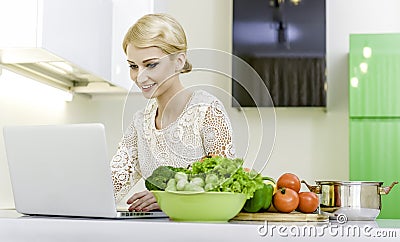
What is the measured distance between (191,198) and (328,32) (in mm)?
2735

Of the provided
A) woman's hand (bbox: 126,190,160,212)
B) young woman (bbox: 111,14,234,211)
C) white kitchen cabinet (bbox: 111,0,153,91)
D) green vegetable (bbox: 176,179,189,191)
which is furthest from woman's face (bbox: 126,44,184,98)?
white kitchen cabinet (bbox: 111,0,153,91)

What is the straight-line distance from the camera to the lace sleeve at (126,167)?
6.94ft

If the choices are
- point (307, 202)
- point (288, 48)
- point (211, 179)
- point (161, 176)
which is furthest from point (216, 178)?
point (288, 48)

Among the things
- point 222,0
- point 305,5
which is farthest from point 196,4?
point 305,5

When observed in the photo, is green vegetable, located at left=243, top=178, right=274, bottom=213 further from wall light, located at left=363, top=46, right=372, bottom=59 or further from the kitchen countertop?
wall light, located at left=363, top=46, right=372, bottom=59

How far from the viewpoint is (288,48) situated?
3.90 metres

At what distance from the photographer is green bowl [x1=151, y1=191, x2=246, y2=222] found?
148 cm

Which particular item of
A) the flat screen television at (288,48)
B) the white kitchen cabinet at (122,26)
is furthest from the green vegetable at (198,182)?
the flat screen television at (288,48)

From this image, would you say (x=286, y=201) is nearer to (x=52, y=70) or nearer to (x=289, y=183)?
(x=289, y=183)

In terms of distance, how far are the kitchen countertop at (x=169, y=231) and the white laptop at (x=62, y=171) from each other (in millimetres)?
78

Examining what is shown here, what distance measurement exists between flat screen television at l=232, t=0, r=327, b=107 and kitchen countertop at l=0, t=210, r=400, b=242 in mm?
2511

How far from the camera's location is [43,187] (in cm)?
161

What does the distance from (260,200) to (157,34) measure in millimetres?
603

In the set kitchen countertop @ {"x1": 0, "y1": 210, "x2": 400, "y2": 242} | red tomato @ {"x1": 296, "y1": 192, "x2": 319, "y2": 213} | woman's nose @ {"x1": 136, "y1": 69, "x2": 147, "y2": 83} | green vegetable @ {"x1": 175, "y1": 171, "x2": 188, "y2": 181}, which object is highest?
woman's nose @ {"x1": 136, "y1": 69, "x2": 147, "y2": 83}
